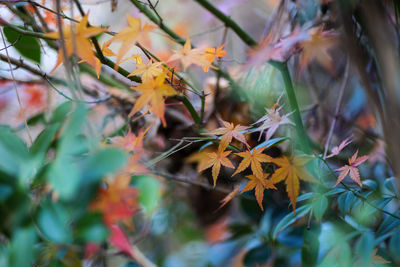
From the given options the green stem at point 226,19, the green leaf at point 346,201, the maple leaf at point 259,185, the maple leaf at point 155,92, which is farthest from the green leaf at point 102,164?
the green stem at point 226,19

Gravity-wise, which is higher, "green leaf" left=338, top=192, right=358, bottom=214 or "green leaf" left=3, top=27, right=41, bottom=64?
"green leaf" left=3, top=27, right=41, bottom=64

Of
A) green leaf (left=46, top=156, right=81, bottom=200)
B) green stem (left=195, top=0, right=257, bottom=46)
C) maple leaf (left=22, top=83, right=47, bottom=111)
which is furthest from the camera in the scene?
maple leaf (left=22, top=83, right=47, bottom=111)

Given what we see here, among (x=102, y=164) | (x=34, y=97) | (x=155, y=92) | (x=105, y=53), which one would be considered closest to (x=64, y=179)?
(x=102, y=164)

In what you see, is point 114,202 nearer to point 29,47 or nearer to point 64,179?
point 64,179

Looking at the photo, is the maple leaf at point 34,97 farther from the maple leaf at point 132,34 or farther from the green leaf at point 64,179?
the green leaf at point 64,179

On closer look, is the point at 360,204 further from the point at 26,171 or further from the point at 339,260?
the point at 26,171

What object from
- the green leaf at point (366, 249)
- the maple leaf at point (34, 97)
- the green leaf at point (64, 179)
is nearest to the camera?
the green leaf at point (64, 179)

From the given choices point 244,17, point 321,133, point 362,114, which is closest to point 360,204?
point 321,133

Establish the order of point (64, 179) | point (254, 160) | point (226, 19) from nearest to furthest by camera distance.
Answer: point (64, 179)
point (254, 160)
point (226, 19)

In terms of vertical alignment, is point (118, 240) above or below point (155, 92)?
below

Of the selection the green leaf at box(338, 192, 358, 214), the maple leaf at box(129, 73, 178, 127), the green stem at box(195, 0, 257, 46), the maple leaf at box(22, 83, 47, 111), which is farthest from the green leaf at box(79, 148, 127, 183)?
the maple leaf at box(22, 83, 47, 111)

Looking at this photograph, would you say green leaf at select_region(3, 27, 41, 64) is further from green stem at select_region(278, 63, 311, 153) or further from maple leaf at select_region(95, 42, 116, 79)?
green stem at select_region(278, 63, 311, 153)

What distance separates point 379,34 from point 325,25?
1.13 ft

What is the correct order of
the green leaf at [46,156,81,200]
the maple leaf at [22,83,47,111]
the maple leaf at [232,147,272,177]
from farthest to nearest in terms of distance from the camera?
the maple leaf at [22,83,47,111], the maple leaf at [232,147,272,177], the green leaf at [46,156,81,200]
